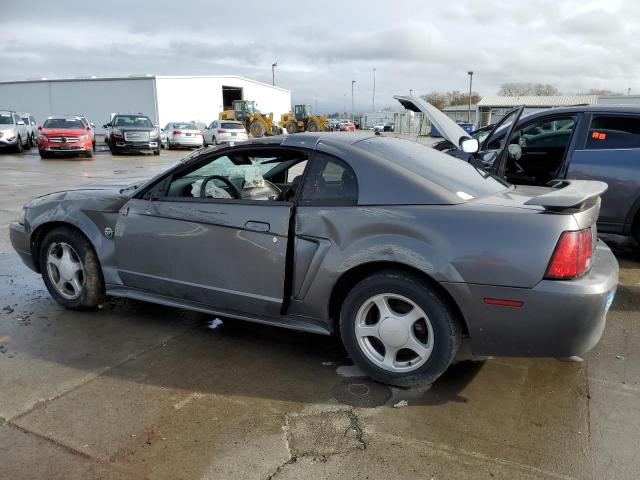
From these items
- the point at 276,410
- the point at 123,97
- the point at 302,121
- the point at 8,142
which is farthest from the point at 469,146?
the point at 123,97

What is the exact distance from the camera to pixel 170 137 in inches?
1031

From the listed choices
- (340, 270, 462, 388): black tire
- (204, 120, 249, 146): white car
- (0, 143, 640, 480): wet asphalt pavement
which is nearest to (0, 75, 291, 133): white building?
(204, 120, 249, 146): white car

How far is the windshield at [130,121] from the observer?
22328 millimetres

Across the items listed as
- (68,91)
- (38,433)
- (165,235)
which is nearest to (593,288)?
(165,235)

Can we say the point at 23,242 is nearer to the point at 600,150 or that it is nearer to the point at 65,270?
the point at 65,270

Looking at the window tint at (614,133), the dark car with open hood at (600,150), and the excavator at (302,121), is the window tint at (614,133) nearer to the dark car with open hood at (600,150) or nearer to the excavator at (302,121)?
the dark car with open hood at (600,150)

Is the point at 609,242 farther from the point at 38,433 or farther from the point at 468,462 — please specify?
the point at 38,433

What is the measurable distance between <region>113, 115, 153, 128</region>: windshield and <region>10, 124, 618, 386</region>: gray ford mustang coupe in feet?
64.1

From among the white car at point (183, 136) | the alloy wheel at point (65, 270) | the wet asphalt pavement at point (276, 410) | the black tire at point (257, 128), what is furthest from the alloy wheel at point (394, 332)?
the black tire at point (257, 128)

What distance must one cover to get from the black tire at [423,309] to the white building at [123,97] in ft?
138

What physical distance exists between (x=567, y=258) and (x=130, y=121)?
889 inches

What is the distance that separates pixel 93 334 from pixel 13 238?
1.39m

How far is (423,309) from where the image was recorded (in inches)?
116

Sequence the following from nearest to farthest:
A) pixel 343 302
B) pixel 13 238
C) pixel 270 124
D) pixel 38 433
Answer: pixel 38 433 < pixel 343 302 < pixel 13 238 < pixel 270 124
